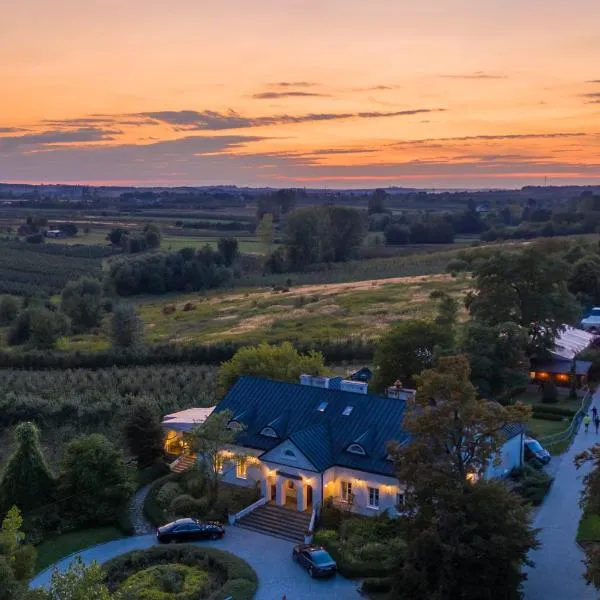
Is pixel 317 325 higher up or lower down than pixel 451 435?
lower down

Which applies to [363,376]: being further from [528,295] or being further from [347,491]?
[347,491]

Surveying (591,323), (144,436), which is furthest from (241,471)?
(591,323)

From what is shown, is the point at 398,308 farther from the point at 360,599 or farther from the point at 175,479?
the point at 360,599

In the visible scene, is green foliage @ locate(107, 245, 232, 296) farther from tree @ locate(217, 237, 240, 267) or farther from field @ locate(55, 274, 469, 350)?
field @ locate(55, 274, 469, 350)

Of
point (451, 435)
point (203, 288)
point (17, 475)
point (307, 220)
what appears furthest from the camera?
point (307, 220)

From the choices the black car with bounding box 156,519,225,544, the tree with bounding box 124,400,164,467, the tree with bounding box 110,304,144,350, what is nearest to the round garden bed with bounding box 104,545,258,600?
the black car with bounding box 156,519,225,544

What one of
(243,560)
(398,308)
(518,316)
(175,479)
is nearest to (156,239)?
(398,308)

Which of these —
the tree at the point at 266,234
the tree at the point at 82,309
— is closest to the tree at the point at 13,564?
the tree at the point at 82,309
